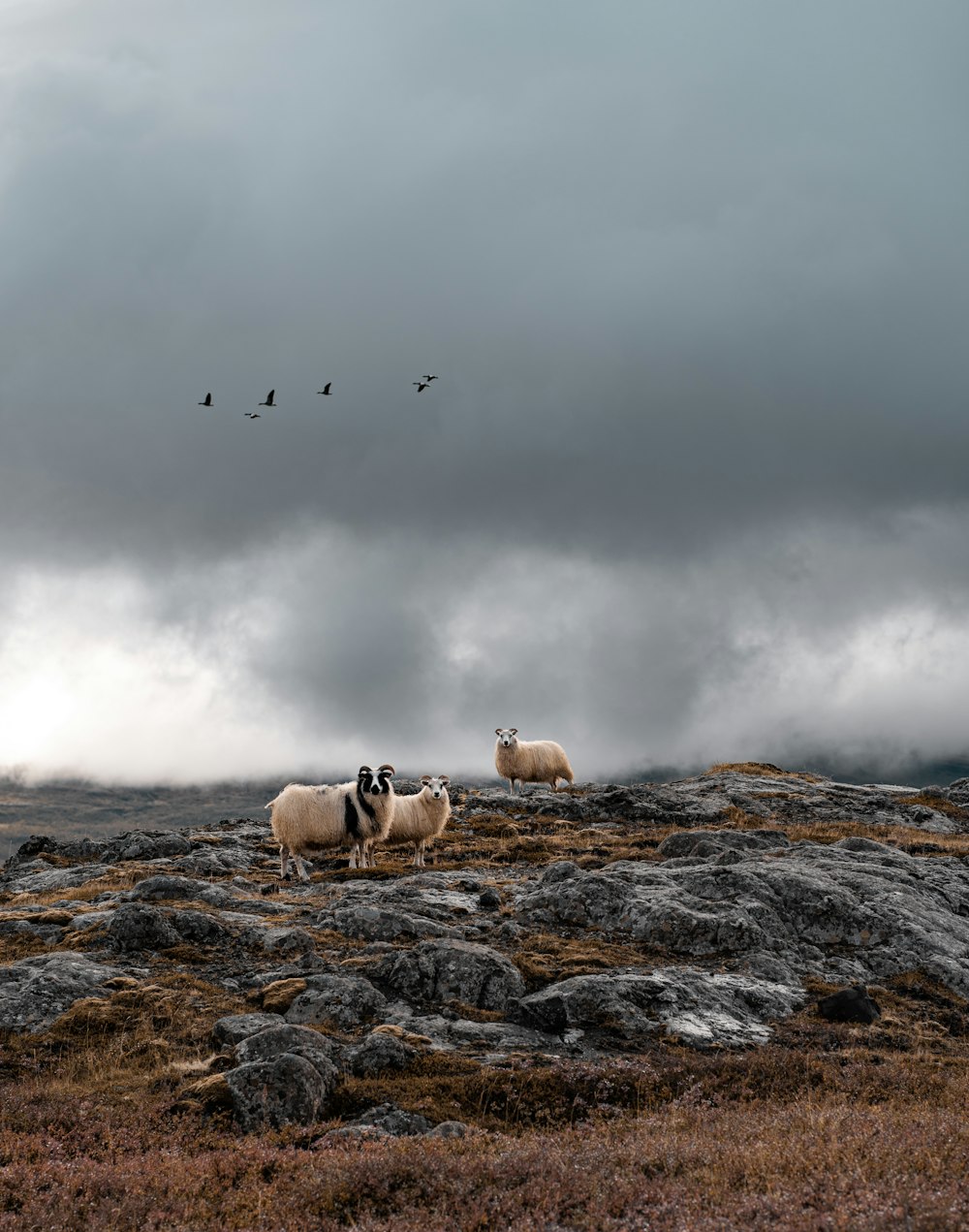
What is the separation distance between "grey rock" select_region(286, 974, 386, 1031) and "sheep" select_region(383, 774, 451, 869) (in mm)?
16045

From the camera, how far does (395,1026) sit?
1500 cm

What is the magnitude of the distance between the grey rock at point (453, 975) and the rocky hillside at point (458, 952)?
0.04 m

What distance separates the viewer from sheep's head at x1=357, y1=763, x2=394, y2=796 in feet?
103

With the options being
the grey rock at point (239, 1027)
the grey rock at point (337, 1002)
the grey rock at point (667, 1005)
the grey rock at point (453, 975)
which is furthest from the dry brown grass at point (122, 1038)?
the grey rock at point (667, 1005)

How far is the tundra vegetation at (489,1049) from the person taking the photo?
9.16 meters

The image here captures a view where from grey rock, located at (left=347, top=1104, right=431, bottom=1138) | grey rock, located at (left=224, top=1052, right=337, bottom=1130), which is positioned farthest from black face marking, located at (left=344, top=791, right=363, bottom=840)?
grey rock, located at (left=347, top=1104, right=431, bottom=1138)

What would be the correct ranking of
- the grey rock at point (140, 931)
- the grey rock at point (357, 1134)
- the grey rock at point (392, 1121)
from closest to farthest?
the grey rock at point (357, 1134) → the grey rock at point (392, 1121) → the grey rock at point (140, 931)

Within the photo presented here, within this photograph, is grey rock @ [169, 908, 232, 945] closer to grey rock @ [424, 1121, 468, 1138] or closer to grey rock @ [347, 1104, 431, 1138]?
grey rock @ [347, 1104, 431, 1138]

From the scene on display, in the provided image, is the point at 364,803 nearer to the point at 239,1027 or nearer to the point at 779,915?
the point at 779,915

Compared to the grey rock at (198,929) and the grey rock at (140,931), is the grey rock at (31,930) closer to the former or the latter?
the grey rock at (140,931)

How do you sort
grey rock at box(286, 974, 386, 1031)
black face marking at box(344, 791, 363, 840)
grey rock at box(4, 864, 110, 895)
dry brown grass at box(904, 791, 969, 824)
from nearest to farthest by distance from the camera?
grey rock at box(286, 974, 386, 1031), grey rock at box(4, 864, 110, 895), black face marking at box(344, 791, 363, 840), dry brown grass at box(904, 791, 969, 824)

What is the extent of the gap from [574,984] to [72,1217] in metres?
10.0

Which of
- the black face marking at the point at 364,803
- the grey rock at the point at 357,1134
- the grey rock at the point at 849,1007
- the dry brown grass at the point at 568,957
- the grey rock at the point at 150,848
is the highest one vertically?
the black face marking at the point at 364,803

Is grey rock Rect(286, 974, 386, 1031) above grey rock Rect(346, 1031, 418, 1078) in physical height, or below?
above
